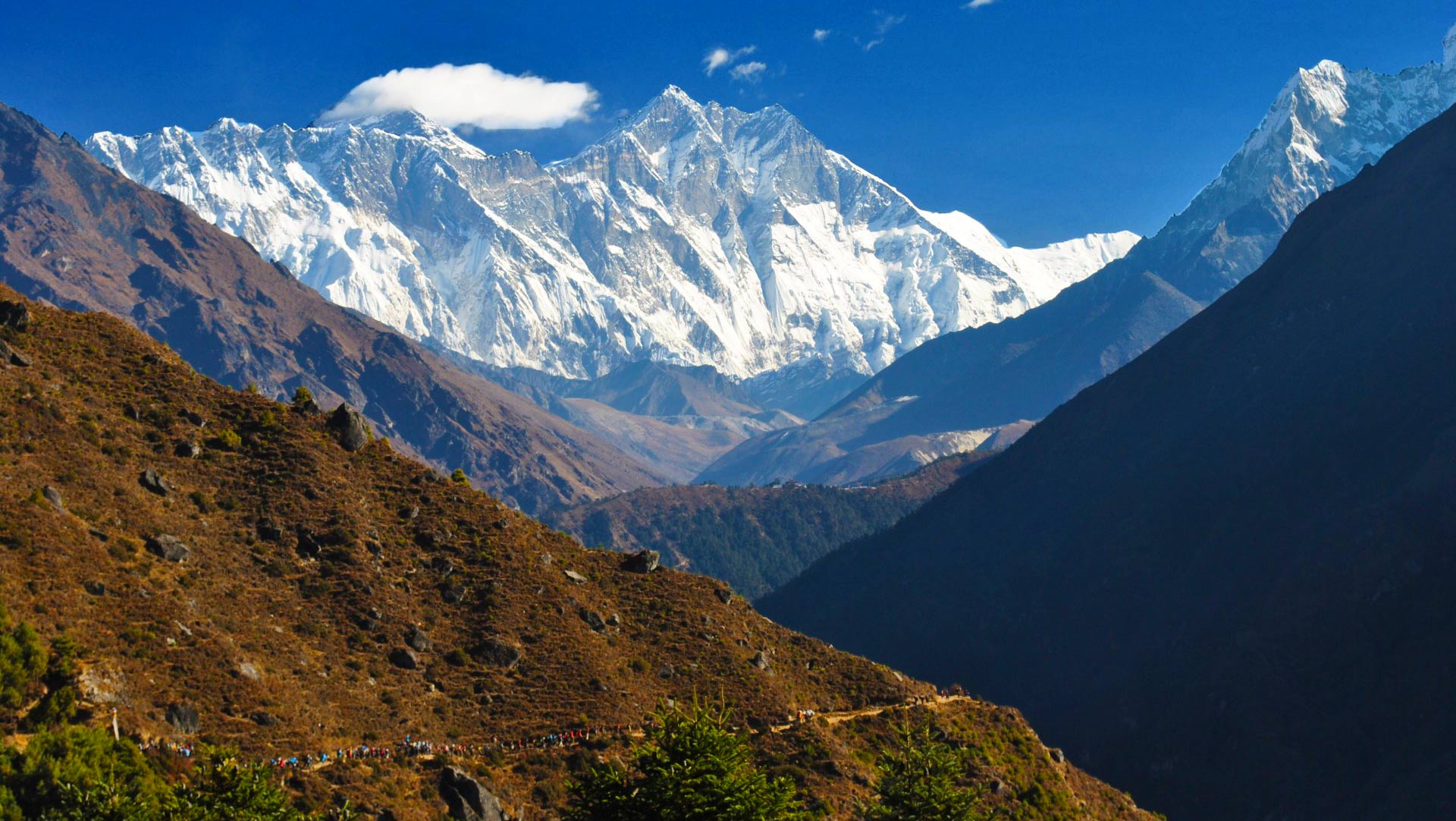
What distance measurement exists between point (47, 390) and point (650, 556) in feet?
178

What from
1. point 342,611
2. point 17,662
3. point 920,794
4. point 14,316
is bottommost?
point 920,794

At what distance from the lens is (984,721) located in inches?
4542

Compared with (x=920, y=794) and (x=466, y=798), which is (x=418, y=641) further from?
(x=920, y=794)

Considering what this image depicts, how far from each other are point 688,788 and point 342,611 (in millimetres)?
51783

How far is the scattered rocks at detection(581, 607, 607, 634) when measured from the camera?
4176 inches

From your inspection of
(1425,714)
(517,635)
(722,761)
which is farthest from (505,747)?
(1425,714)

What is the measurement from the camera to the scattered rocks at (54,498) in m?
84.6

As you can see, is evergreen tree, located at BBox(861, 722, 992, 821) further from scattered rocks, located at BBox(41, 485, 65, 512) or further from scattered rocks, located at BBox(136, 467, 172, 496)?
scattered rocks, located at BBox(136, 467, 172, 496)

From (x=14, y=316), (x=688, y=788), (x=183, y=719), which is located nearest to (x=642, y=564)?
(x=183, y=719)

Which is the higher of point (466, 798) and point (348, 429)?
point (348, 429)

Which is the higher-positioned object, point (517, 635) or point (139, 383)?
point (139, 383)

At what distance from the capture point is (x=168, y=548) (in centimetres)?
8838

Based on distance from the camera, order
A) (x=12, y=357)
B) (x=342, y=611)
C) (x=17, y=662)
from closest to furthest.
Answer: (x=17, y=662) → (x=342, y=611) → (x=12, y=357)

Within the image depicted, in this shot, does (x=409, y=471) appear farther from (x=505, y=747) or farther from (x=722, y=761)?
(x=722, y=761)
